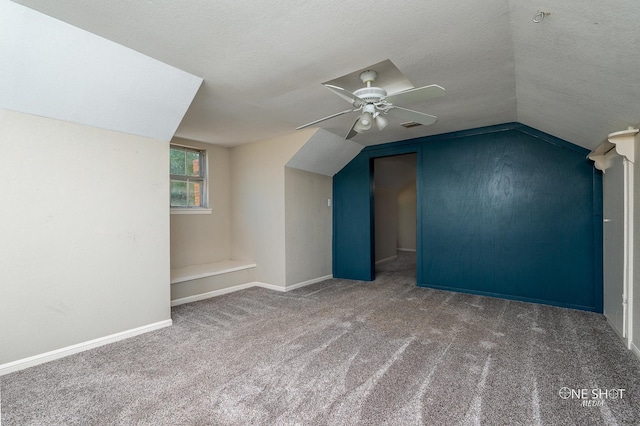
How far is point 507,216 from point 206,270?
430 centimetres

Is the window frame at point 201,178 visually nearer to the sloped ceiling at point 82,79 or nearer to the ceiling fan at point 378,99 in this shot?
the sloped ceiling at point 82,79

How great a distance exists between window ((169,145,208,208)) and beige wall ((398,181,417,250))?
248 inches

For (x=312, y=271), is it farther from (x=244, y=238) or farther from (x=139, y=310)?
(x=139, y=310)

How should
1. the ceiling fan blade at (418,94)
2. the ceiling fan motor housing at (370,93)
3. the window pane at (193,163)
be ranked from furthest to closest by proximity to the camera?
the window pane at (193,163), the ceiling fan motor housing at (370,93), the ceiling fan blade at (418,94)

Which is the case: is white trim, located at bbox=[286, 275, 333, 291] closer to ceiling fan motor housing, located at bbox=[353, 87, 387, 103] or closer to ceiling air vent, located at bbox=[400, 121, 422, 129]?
ceiling air vent, located at bbox=[400, 121, 422, 129]

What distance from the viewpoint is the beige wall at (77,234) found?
2207 mm

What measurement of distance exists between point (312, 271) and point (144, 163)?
3.03m

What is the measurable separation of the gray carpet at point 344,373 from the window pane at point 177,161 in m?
2.41

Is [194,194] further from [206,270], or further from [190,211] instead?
[206,270]

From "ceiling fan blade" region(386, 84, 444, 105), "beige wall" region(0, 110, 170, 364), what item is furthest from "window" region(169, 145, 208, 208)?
"ceiling fan blade" region(386, 84, 444, 105)

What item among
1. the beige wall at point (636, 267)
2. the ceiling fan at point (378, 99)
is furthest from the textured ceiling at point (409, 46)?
the beige wall at point (636, 267)

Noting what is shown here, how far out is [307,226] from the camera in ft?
16.2

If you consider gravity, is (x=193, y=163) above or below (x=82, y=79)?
below

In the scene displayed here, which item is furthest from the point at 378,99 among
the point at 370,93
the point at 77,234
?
the point at 77,234
